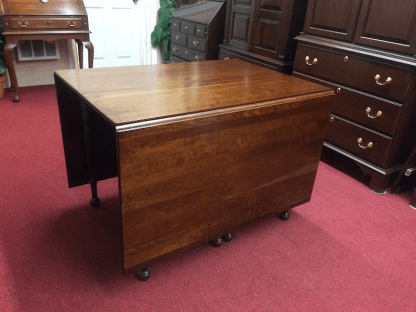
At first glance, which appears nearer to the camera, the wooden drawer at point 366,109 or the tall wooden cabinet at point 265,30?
the wooden drawer at point 366,109

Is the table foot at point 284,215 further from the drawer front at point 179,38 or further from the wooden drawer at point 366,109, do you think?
the drawer front at point 179,38

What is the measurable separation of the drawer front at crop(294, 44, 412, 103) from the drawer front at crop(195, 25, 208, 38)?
40.8 inches

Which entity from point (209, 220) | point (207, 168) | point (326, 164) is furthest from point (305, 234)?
point (326, 164)

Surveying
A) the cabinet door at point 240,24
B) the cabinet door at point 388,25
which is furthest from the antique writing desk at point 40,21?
the cabinet door at point 388,25

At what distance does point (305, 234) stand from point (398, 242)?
1.43 feet

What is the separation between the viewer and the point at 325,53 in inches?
82.8

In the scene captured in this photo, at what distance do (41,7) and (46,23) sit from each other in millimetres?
130

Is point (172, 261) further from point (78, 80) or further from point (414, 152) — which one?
point (414, 152)

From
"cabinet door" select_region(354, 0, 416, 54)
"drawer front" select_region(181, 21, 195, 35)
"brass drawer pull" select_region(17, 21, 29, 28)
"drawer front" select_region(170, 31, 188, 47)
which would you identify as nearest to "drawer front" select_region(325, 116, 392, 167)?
"cabinet door" select_region(354, 0, 416, 54)

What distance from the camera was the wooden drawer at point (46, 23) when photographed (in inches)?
107

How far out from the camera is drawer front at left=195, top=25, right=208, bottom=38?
2998 mm

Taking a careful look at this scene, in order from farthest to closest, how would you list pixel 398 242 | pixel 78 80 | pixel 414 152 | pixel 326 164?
1. pixel 326 164
2. pixel 414 152
3. pixel 398 242
4. pixel 78 80

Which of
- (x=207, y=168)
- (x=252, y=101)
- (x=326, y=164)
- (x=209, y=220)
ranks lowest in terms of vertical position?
(x=326, y=164)

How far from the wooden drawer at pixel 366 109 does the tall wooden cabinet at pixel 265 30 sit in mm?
420
